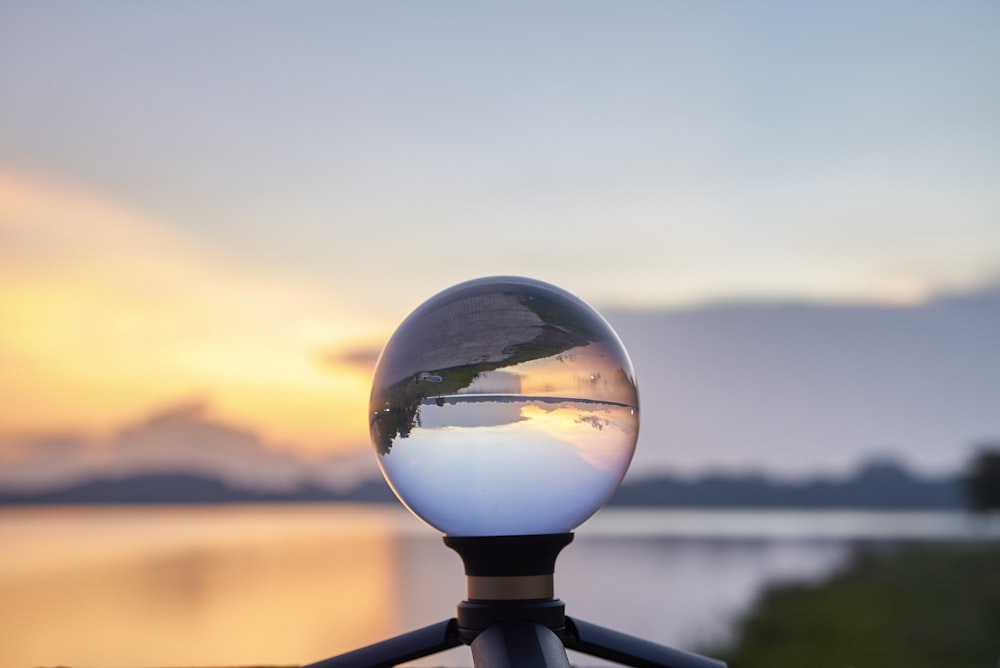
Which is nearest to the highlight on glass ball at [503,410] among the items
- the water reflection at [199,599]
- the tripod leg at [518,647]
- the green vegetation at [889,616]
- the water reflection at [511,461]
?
the water reflection at [511,461]

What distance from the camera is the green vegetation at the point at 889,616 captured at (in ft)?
71.3

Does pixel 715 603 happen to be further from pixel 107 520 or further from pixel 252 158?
pixel 107 520

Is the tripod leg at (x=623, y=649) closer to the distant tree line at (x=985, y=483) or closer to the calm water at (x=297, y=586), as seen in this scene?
the calm water at (x=297, y=586)

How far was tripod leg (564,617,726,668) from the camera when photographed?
1.52 meters

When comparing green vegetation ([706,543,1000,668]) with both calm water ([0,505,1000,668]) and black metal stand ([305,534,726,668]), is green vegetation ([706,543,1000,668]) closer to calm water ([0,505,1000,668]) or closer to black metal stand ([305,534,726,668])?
calm water ([0,505,1000,668])

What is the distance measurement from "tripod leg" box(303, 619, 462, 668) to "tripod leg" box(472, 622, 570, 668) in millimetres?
103

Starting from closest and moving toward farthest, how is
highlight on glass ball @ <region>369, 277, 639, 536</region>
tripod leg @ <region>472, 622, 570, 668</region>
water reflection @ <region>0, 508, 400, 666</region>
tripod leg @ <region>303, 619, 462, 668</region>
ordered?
tripod leg @ <region>472, 622, 570, 668</region> < highlight on glass ball @ <region>369, 277, 639, 536</region> < tripod leg @ <region>303, 619, 462, 668</region> < water reflection @ <region>0, 508, 400, 666</region>

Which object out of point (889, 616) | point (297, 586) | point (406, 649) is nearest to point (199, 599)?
point (297, 586)

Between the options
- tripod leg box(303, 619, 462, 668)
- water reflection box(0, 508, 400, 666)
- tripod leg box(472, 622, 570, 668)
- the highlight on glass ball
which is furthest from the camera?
water reflection box(0, 508, 400, 666)

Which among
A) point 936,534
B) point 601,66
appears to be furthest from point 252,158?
point 936,534

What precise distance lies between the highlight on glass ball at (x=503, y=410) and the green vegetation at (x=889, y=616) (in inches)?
761

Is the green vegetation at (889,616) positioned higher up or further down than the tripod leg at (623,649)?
further down

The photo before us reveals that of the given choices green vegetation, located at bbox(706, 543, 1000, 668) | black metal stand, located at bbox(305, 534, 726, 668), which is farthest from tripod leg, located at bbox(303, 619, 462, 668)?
green vegetation, located at bbox(706, 543, 1000, 668)

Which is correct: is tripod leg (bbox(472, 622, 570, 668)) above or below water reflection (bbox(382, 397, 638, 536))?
below
